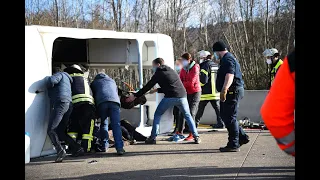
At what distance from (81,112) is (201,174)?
2513 millimetres

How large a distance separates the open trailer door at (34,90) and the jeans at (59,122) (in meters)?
0.23

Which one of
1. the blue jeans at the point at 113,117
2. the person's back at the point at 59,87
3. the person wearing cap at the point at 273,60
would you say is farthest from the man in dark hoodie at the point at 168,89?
the person wearing cap at the point at 273,60

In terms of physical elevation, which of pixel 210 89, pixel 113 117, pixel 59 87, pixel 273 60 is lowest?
pixel 113 117

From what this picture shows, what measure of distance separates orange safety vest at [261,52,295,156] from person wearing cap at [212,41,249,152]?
506 centimetres

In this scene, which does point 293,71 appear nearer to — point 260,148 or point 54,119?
point 54,119

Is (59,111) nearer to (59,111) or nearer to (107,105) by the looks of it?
(59,111)

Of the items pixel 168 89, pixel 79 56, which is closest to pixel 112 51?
pixel 79 56

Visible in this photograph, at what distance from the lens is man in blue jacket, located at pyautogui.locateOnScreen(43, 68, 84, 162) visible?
7203 mm

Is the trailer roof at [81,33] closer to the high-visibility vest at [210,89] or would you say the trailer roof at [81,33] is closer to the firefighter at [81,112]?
the firefighter at [81,112]

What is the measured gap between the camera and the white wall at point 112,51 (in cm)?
1026

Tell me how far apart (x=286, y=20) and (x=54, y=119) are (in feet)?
50.9

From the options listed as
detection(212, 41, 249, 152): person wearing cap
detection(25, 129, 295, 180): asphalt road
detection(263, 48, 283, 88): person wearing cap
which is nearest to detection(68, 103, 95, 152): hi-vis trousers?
detection(25, 129, 295, 180): asphalt road

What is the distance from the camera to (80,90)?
7602mm
